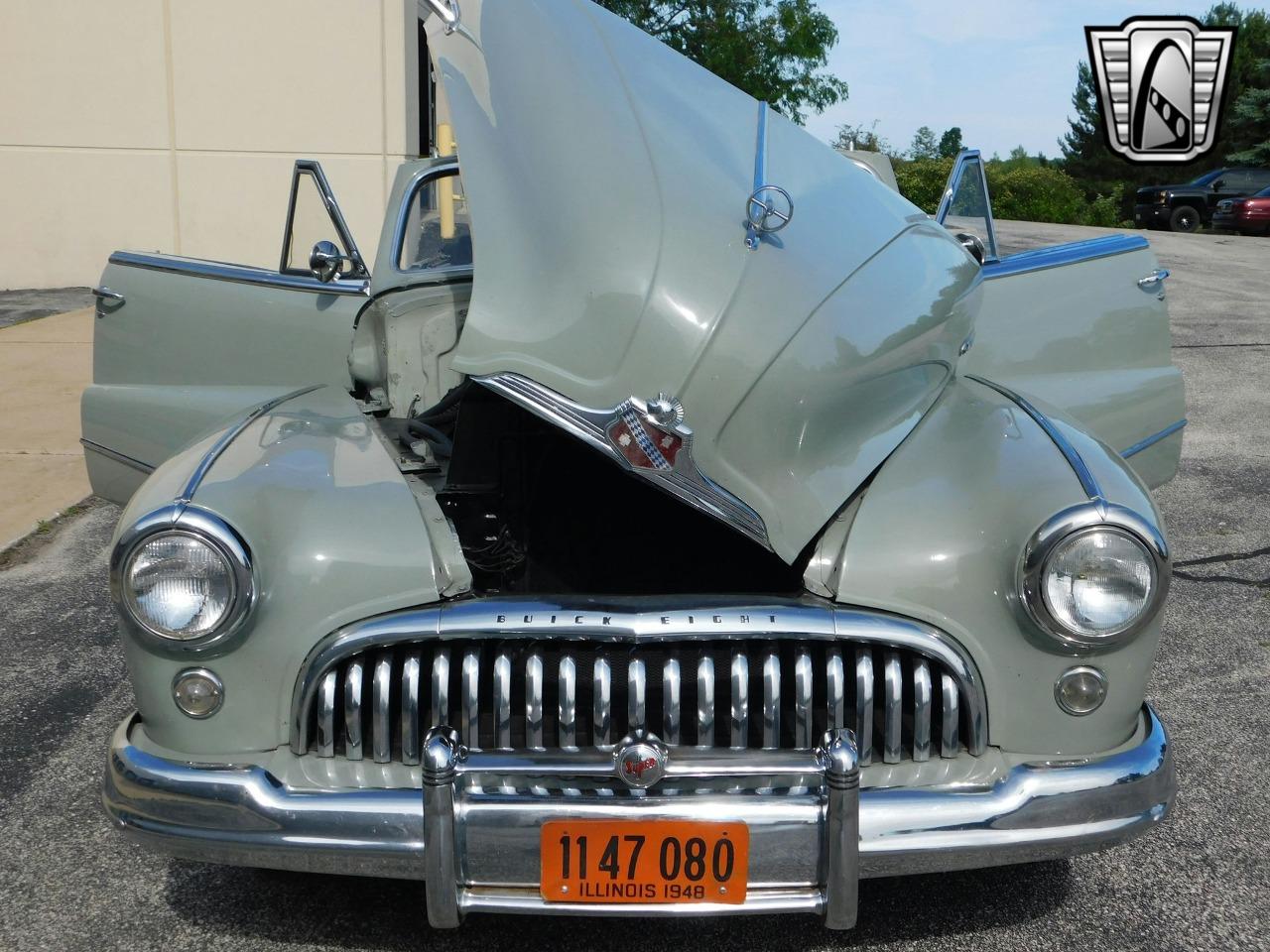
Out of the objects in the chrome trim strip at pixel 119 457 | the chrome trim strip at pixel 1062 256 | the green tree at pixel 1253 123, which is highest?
the green tree at pixel 1253 123

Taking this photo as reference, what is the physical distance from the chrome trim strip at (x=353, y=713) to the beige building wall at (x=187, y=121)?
392 inches

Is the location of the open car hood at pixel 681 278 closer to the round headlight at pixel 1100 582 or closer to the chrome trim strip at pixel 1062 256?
the round headlight at pixel 1100 582

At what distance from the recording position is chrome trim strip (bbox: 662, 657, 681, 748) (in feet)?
7.18

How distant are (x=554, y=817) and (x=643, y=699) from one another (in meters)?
0.26

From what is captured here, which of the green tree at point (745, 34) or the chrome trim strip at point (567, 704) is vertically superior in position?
A: the green tree at point (745, 34)

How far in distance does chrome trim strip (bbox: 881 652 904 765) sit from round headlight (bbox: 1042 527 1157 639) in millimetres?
304

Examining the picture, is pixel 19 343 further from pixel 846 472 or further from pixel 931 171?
pixel 931 171

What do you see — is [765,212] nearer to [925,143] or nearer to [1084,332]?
[1084,332]

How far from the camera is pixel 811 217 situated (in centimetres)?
278

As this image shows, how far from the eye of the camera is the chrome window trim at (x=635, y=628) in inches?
85.4

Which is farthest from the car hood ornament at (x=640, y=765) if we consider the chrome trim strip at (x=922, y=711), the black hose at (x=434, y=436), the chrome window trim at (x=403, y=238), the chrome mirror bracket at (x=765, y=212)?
the chrome window trim at (x=403, y=238)

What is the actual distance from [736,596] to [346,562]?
725mm

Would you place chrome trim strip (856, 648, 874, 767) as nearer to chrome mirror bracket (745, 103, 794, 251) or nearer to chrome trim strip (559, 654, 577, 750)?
chrome trim strip (559, 654, 577, 750)

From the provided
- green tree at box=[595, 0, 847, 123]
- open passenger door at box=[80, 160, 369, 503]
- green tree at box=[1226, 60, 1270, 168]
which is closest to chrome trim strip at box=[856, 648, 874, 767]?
open passenger door at box=[80, 160, 369, 503]
